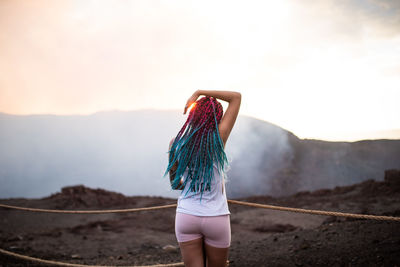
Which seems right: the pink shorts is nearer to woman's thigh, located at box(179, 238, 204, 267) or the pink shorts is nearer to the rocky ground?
woman's thigh, located at box(179, 238, 204, 267)

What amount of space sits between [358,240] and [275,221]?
Answer: 28.5 ft

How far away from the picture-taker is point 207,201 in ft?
5.53

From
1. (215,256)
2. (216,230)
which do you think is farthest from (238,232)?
(216,230)

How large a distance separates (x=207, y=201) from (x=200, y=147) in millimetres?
315

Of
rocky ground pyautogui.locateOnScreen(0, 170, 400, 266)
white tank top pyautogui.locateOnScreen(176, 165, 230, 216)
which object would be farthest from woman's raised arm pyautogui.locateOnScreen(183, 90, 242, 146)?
rocky ground pyautogui.locateOnScreen(0, 170, 400, 266)

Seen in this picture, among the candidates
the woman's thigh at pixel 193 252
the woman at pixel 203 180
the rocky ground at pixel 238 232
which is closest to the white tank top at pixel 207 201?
the woman at pixel 203 180

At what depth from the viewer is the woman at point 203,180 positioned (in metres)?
1.66

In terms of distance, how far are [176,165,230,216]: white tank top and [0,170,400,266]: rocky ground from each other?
355 cm

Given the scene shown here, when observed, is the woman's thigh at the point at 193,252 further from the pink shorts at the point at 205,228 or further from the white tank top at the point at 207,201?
the white tank top at the point at 207,201

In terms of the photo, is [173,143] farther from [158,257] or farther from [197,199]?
[158,257]

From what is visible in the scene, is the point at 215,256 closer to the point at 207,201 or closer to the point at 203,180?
the point at 207,201

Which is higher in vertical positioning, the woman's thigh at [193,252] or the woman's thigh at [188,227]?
the woman's thigh at [188,227]

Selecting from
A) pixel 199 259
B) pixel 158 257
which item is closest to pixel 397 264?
pixel 199 259

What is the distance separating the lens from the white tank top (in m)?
1.66
